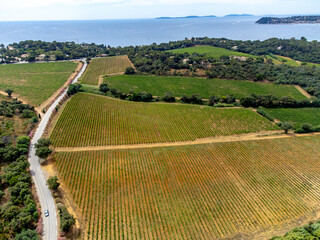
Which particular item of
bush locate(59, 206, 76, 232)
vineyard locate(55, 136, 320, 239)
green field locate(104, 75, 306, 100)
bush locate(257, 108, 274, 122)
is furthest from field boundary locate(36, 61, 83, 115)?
bush locate(257, 108, 274, 122)

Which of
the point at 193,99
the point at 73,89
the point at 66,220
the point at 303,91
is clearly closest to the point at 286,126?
the point at 193,99

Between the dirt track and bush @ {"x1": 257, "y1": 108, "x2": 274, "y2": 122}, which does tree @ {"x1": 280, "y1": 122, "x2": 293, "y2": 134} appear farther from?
bush @ {"x1": 257, "y1": 108, "x2": 274, "y2": 122}

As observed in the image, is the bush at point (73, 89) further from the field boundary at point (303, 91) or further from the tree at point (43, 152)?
the field boundary at point (303, 91)

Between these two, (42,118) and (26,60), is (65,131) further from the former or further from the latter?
(26,60)

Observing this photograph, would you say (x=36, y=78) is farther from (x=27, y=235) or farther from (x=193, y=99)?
(x=27, y=235)

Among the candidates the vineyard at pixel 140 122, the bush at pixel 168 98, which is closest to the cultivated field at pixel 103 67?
the vineyard at pixel 140 122

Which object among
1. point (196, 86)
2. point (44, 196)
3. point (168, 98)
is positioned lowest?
point (44, 196)
